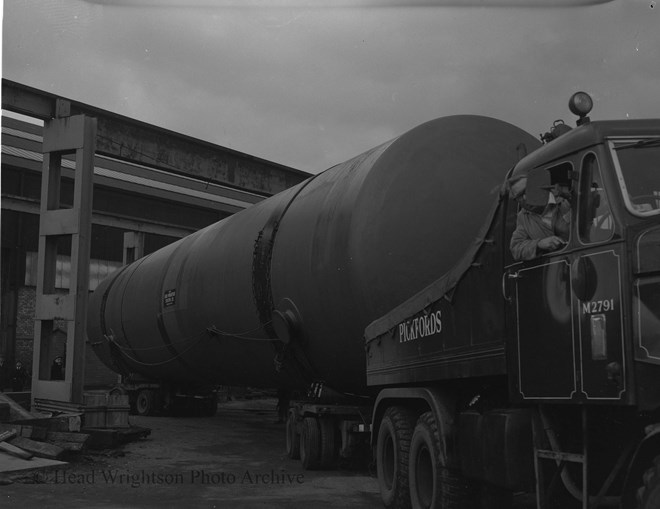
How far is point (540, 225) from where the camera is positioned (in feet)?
17.0

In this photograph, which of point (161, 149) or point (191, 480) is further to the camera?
point (161, 149)

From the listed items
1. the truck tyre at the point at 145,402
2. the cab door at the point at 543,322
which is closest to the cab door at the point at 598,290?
the cab door at the point at 543,322

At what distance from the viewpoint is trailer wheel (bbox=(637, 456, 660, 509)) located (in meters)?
4.04

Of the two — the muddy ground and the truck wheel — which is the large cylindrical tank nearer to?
the muddy ground

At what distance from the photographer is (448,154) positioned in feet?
30.1

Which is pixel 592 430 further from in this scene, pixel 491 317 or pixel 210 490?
pixel 210 490

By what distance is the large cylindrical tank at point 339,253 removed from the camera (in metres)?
8.73

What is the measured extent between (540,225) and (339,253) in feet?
13.7

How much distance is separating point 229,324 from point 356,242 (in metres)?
4.59

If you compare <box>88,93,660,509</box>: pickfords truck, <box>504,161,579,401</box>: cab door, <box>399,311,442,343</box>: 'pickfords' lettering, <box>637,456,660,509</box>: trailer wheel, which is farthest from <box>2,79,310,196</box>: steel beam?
<box>637,456,660,509</box>: trailer wheel

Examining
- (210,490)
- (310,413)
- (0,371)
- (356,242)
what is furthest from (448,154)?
(0,371)

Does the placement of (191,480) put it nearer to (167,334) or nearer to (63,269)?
(167,334)

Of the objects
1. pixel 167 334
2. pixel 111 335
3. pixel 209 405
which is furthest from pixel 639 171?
pixel 111 335

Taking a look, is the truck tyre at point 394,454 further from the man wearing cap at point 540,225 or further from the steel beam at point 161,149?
the steel beam at point 161,149
